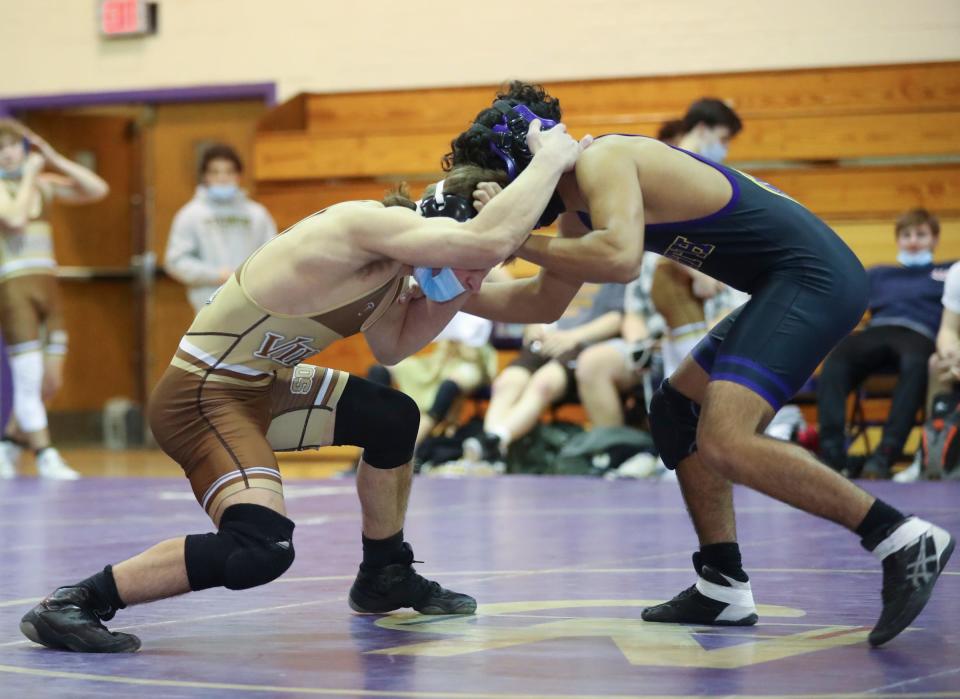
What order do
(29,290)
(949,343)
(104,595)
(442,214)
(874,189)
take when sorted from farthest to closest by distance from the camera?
(874,189) → (29,290) → (949,343) → (442,214) → (104,595)

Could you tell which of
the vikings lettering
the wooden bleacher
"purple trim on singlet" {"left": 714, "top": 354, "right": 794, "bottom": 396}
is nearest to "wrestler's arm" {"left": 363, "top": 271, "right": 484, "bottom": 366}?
the vikings lettering

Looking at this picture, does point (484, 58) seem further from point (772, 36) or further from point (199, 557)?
point (199, 557)

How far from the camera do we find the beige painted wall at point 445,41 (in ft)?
32.0

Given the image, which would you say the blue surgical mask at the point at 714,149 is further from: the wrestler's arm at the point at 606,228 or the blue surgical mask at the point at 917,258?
the wrestler's arm at the point at 606,228

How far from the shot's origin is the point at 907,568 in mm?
2998

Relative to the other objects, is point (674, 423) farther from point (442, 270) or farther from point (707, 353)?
point (442, 270)

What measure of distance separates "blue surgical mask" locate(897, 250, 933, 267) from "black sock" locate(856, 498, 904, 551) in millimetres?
5087

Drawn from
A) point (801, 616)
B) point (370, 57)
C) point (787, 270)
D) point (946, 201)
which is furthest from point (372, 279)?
point (370, 57)

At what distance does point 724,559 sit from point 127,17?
950 centimetres

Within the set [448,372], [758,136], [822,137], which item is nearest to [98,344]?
[448,372]

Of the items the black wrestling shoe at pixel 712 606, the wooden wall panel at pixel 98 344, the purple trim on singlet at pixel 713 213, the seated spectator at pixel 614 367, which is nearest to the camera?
the purple trim on singlet at pixel 713 213

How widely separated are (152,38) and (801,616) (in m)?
9.53

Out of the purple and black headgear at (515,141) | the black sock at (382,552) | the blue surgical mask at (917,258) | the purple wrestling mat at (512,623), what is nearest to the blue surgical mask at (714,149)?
the blue surgical mask at (917,258)

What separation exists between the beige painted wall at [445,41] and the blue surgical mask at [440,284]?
23.0 ft
